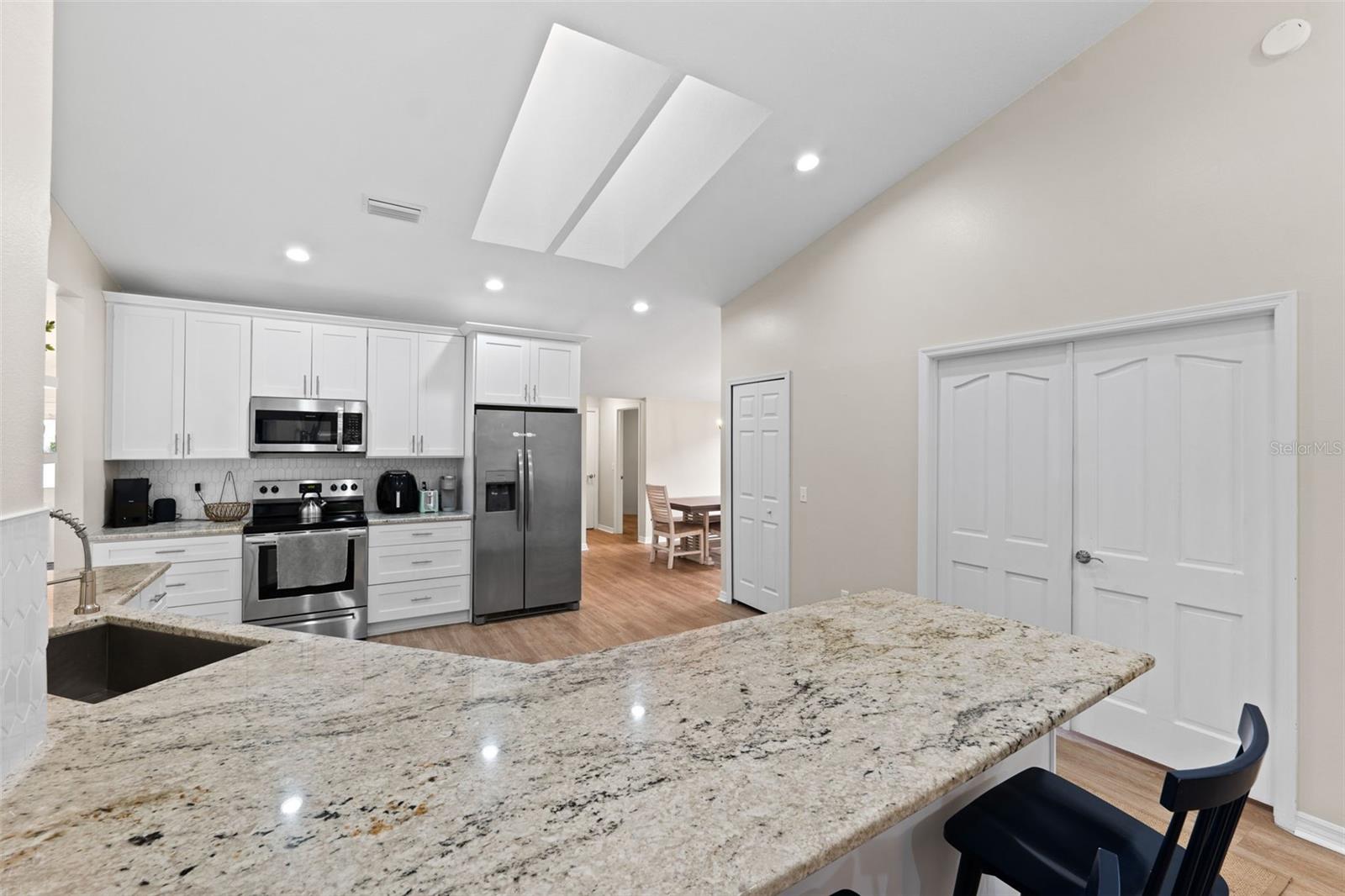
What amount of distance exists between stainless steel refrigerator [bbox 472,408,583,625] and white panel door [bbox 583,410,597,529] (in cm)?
432

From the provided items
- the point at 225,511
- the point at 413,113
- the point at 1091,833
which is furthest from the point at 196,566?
the point at 1091,833

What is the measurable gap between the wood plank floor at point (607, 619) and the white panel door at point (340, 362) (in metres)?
1.86

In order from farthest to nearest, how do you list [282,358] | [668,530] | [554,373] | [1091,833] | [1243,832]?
[668,530] < [554,373] < [282,358] < [1243,832] < [1091,833]

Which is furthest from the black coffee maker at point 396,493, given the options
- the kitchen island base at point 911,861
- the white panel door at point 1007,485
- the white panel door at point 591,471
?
the white panel door at point 591,471

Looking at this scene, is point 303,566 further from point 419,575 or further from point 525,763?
point 525,763

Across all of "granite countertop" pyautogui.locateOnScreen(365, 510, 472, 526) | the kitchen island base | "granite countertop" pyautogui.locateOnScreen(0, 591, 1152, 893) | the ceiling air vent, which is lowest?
the kitchen island base

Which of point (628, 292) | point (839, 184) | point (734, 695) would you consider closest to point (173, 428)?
point (628, 292)

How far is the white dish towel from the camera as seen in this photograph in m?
3.71

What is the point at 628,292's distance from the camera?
473 centimetres

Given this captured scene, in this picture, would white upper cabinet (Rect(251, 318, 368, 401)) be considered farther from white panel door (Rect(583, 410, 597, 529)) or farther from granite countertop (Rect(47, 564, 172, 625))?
white panel door (Rect(583, 410, 597, 529))

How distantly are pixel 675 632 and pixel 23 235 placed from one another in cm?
422

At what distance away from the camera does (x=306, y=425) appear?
13.4ft

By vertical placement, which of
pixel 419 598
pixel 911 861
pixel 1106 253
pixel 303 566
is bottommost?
pixel 419 598

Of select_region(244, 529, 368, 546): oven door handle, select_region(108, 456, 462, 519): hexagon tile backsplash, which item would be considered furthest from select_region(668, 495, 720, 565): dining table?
select_region(244, 529, 368, 546): oven door handle
